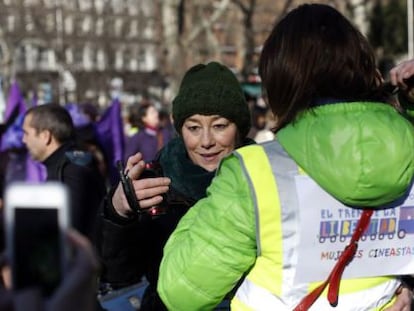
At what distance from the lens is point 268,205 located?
6.36 ft

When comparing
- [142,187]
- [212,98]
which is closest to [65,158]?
[212,98]

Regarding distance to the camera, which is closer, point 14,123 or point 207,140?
point 207,140

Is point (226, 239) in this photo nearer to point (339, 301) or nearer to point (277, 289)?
point (277, 289)

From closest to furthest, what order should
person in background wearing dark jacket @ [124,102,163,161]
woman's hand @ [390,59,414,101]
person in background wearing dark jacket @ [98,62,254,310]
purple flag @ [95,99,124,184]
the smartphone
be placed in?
the smartphone → woman's hand @ [390,59,414,101] → person in background wearing dark jacket @ [98,62,254,310] → purple flag @ [95,99,124,184] → person in background wearing dark jacket @ [124,102,163,161]

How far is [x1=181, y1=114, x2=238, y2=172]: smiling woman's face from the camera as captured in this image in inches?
123

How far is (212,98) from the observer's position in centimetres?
321

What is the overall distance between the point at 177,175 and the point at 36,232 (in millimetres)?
1862

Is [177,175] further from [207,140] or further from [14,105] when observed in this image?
[14,105]

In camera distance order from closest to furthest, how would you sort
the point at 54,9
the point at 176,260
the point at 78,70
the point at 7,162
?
the point at 176,260
the point at 7,162
the point at 54,9
the point at 78,70

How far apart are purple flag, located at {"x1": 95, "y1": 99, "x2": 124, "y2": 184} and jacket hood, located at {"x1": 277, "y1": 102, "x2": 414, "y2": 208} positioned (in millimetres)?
6592

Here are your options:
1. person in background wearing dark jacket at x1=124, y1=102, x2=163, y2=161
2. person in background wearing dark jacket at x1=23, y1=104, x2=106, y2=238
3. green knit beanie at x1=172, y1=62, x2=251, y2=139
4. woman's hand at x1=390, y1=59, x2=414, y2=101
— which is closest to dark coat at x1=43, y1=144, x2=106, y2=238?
person in background wearing dark jacket at x1=23, y1=104, x2=106, y2=238

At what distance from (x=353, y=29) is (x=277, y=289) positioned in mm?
672

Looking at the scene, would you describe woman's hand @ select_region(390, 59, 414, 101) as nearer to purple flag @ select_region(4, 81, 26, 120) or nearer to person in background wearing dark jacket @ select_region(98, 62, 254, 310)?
person in background wearing dark jacket @ select_region(98, 62, 254, 310)

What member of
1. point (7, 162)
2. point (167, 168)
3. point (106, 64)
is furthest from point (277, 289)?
point (106, 64)
